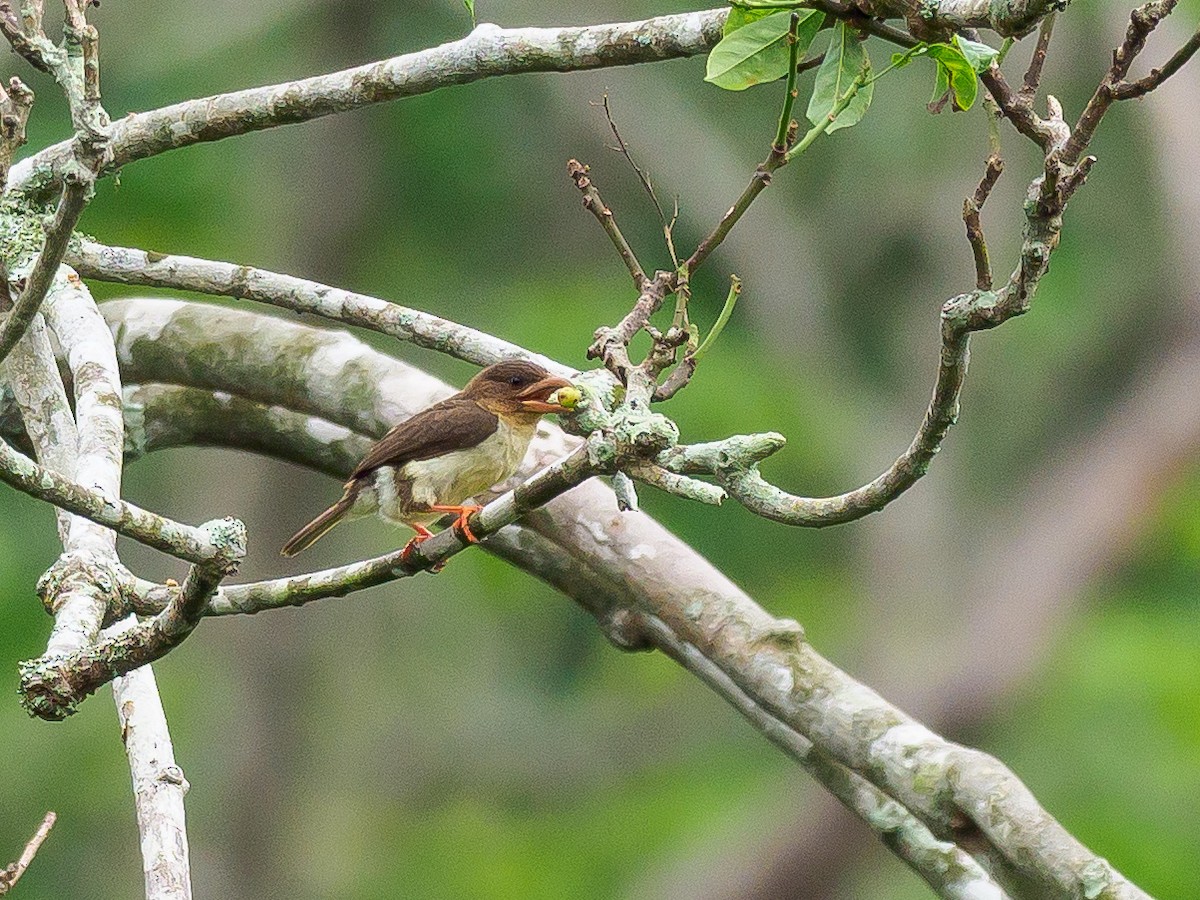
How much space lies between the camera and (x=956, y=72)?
94.2 inches

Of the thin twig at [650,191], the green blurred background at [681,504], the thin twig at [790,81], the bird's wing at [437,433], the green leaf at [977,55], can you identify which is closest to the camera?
the green leaf at [977,55]

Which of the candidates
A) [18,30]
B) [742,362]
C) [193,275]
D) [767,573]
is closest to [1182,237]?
[742,362]

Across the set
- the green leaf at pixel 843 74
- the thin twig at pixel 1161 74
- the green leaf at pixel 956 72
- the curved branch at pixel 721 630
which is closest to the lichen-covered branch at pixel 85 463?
the curved branch at pixel 721 630

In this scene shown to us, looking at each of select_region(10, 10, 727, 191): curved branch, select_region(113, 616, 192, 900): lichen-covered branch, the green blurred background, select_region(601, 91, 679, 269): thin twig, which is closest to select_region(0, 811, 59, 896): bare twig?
select_region(113, 616, 192, 900): lichen-covered branch

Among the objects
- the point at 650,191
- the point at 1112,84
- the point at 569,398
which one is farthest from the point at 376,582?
the point at 1112,84

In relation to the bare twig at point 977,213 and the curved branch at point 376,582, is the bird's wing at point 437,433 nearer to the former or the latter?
the curved branch at point 376,582

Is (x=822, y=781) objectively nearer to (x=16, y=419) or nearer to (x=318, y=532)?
(x=318, y=532)

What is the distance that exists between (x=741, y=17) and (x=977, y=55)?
401 mm

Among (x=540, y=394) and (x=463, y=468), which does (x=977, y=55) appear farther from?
(x=463, y=468)

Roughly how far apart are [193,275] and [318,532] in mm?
815

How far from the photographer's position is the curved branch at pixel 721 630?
3002mm

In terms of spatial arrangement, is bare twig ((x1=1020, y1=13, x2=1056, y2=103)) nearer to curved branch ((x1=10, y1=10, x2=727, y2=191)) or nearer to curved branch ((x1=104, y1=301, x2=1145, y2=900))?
curved branch ((x1=10, y1=10, x2=727, y2=191))

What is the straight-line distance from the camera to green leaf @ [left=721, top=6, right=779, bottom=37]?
2.54 meters

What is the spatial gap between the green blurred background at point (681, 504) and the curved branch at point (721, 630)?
5.63 metres
